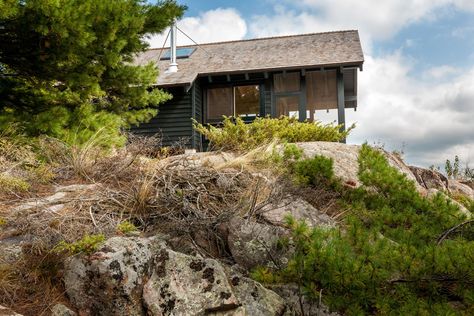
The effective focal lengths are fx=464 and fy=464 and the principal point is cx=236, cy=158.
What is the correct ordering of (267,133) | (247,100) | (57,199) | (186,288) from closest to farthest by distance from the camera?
1. (186,288)
2. (57,199)
3. (267,133)
4. (247,100)

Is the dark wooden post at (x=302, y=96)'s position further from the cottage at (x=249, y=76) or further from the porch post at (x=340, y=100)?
the porch post at (x=340, y=100)

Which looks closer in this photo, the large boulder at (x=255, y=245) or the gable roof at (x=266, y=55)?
the large boulder at (x=255, y=245)

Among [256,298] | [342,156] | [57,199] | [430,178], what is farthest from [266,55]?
[256,298]

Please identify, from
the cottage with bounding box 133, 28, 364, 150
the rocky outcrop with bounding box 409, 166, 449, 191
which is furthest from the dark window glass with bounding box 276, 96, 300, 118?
the rocky outcrop with bounding box 409, 166, 449, 191

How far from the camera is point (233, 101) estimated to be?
16.8 m

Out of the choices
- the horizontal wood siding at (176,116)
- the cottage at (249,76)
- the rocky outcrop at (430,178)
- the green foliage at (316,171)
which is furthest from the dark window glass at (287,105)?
the green foliage at (316,171)

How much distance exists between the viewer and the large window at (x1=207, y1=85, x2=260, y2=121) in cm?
1700

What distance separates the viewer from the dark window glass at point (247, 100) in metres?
17.6

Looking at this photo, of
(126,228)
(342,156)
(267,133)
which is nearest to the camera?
(126,228)

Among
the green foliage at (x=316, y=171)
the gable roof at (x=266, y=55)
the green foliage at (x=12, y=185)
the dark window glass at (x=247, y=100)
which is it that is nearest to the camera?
the green foliage at (x=12, y=185)

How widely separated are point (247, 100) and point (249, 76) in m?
1.70

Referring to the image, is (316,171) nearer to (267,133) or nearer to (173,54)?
(267,133)

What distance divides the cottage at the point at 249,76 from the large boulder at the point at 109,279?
11.7 m

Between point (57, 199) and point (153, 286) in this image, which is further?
point (57, 199)
